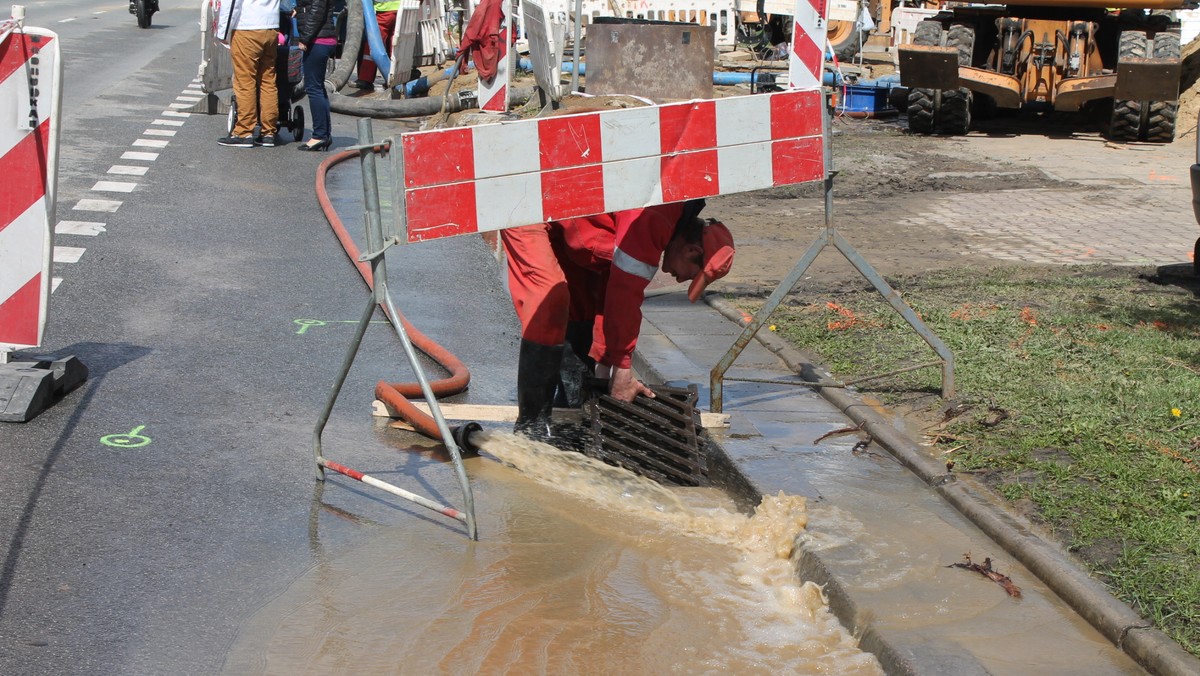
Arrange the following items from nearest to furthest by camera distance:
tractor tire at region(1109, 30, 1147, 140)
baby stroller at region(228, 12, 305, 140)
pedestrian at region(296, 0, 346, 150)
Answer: pedestrian at region(296, 0, 346, 150) → baby stroller at region(228, 12, 305, 140) → tractor tire at region(1109, 30, 1147, 140)

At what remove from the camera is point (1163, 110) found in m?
16.9

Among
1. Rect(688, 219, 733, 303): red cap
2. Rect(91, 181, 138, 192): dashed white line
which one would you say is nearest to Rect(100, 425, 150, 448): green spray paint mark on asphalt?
Rect(688, 219, 733, 303): red cap

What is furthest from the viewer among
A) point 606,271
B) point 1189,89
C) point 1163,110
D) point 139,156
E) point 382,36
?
point 382,36

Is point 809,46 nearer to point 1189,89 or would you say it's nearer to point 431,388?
point 431,388

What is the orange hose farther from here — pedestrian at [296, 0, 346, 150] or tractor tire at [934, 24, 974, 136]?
tractor tire at [934, 24, 974, 136]

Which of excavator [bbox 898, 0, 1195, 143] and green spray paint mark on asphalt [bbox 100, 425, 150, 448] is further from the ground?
excavator [bbox 898, 0, 1195, 143]

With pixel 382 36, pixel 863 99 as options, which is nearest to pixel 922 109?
pixel 863 99

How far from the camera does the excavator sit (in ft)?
54.4

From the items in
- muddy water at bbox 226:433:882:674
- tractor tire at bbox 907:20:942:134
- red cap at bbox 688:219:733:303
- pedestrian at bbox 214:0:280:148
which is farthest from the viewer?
tractor tire at bbox 907:20:942:134

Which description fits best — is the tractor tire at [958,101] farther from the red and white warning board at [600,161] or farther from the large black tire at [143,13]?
the large black tire at [143,13]

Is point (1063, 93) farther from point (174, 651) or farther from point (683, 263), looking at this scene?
point (174, 651)

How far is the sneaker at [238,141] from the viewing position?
47.4 ft

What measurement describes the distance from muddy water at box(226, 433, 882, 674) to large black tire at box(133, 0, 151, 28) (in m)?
28.6

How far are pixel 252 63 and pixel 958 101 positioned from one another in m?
9.15
